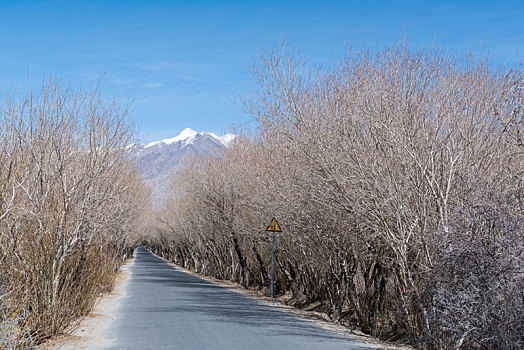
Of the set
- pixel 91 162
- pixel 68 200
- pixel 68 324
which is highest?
pixel 91 162

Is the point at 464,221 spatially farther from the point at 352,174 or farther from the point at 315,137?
the point at 315,137

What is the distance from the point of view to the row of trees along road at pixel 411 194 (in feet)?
27.7

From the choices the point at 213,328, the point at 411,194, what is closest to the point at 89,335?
the point at 213,328

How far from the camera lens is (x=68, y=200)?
39.3 ft

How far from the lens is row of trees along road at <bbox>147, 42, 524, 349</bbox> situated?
27.7 feet

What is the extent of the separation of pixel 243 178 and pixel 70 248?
1313cm

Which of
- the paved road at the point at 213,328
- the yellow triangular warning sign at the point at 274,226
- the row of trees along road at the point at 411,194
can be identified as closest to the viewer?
the row of trees along road at the point at 411,194

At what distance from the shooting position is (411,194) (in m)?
11.7

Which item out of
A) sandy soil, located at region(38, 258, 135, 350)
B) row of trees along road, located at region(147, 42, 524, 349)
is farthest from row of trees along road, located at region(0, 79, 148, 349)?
row of trees along road, located at region(147, 42, 524, 349)

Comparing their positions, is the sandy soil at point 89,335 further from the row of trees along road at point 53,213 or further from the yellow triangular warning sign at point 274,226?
the yellow triangular warning sign at point 274,226

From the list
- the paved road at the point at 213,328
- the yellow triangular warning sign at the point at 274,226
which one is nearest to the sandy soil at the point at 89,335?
the paved road at the point at 213,328

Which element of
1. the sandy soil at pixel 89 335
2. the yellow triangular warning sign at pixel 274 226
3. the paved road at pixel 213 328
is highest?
the yellow triangular warning sign at pixel 274 226

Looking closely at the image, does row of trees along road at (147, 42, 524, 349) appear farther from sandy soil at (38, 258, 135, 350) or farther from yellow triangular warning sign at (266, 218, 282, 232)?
sandy soil at (38, 258, 135, 350)

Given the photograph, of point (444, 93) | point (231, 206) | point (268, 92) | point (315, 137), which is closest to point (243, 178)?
point (231, 206)
